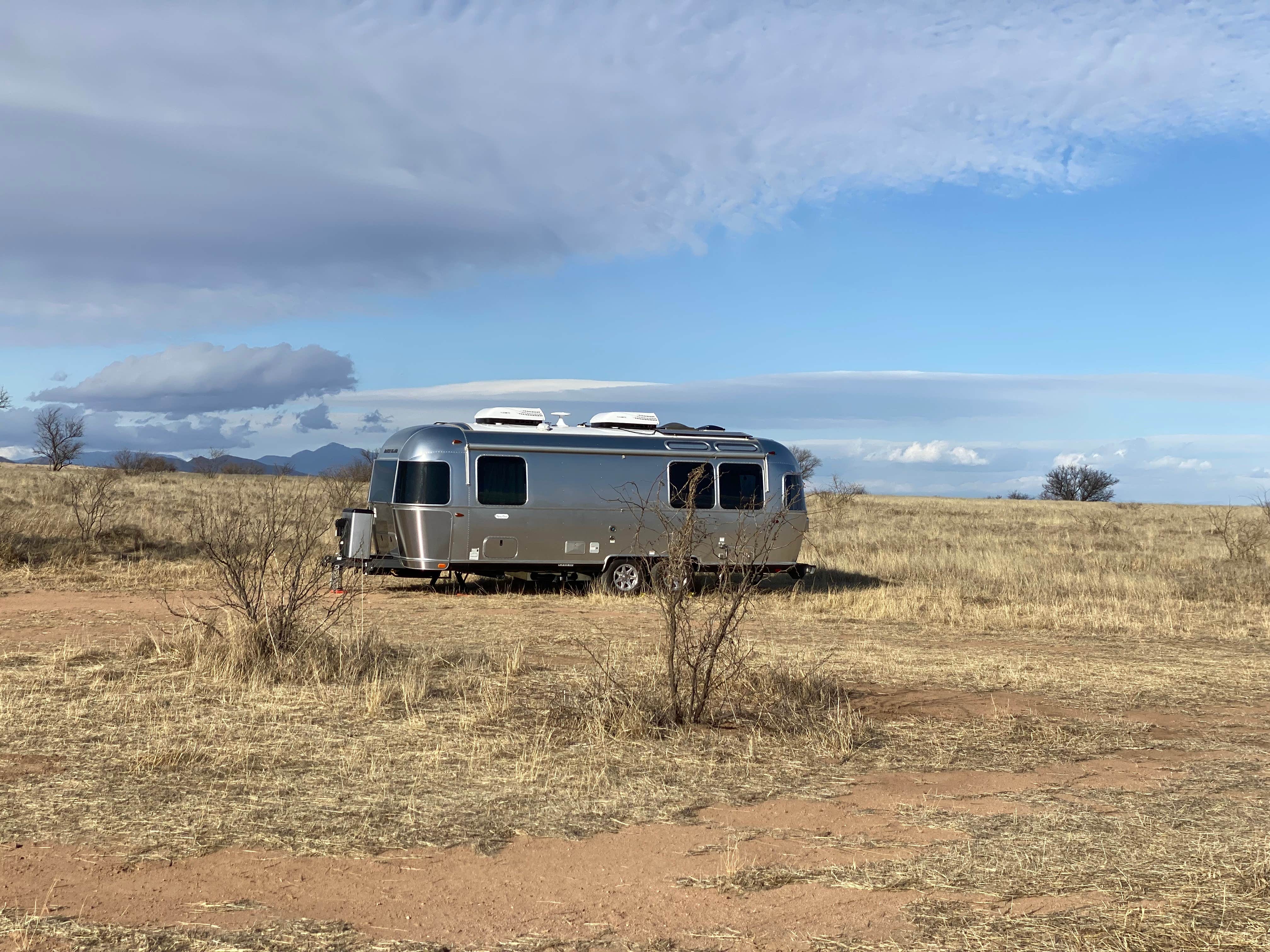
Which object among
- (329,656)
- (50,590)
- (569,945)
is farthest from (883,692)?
(50,590)

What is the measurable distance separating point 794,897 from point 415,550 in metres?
11.5

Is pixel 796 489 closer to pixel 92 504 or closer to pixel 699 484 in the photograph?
pixel 699 484

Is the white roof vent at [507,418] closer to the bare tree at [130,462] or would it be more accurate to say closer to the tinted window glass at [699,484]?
the tinted window glass at [699,484]

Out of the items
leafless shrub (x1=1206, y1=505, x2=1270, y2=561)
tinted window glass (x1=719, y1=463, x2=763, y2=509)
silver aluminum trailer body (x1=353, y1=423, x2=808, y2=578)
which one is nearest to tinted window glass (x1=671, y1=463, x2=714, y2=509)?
silver aluminum trailer body (x1=353, y1=423, x2=808, y2=578)

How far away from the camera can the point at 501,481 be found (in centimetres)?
1564

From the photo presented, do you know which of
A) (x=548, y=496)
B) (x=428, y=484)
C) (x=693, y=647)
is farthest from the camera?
(x=548, y=496)

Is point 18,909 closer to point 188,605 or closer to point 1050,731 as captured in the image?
point 1050,731

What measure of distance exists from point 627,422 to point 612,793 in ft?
37.0

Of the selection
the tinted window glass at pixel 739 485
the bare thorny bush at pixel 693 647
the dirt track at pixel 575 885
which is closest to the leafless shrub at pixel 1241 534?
the tinted window glass at pixel 739 485

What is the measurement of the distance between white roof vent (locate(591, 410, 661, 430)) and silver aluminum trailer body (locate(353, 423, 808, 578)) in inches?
4.5

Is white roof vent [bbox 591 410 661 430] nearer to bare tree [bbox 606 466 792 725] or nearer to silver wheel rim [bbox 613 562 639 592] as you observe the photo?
silver wheel rim [bbox 613 562 639 592]

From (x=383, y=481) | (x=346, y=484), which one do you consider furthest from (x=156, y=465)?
(x=383, y=481)

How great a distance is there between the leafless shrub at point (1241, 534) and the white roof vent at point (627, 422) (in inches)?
533

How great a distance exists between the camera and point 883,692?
9078mm
